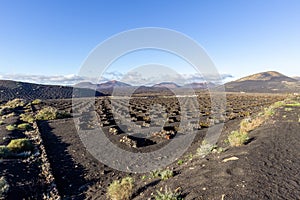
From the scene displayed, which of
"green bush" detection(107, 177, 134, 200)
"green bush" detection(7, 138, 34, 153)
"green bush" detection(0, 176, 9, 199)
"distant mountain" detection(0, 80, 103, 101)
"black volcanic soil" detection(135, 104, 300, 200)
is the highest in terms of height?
"black volcanic soil" detection(135, 104, 300, 200)

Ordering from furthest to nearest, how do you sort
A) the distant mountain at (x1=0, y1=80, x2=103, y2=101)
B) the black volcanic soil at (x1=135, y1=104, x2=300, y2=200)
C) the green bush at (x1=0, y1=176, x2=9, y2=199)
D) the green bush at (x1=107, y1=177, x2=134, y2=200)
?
the distant mountain at (x1=0, y1=80, x2=103, y2=101)
the green bush at (x1=0, y1=176, x2=9, y2=199)
the green bush at (x1=107, y1=177, x2=134, y2=200)
the black volcanic soil at (x1=135, y1=104, x2=300, y2=200)

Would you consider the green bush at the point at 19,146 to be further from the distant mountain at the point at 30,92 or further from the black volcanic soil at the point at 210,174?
the distant mountain at the point at 30,92

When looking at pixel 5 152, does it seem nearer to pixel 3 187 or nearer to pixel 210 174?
pixel 3 187

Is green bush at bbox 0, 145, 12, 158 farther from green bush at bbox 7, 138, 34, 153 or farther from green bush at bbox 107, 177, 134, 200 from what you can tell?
green bush at bbox 107, 177, 134, 200

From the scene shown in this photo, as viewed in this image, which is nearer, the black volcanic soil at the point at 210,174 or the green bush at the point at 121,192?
the black volcanic soil at the point at 210,174

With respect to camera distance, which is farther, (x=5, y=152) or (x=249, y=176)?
(x=5, y=152)

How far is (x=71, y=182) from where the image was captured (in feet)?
28.5

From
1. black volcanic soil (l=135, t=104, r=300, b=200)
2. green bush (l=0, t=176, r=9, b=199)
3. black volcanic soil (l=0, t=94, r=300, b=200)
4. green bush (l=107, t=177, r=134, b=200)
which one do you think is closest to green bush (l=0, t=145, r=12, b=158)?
black volcanic soil (l=0, t=94, r=300, b=200)

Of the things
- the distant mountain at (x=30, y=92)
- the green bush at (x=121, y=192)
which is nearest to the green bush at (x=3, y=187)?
the green bush at (x=121, y=192)

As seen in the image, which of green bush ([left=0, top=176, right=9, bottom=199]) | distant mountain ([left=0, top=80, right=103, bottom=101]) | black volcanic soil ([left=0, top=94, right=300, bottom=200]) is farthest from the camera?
distant mountain ([left=0, top=80, right=103, bottom=101])

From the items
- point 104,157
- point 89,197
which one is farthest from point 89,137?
point 89,197

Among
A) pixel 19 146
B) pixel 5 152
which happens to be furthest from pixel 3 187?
pixel 19 146

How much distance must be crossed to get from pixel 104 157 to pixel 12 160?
155 inches

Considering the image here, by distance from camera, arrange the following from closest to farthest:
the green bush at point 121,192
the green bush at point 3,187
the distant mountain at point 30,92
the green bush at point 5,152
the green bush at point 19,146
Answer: the green bush at point 121,192 < the green bush at point 3,187 < the green bush at point 5,152 < the green bush at point 19,146 < the distant mountain at point 30,92
